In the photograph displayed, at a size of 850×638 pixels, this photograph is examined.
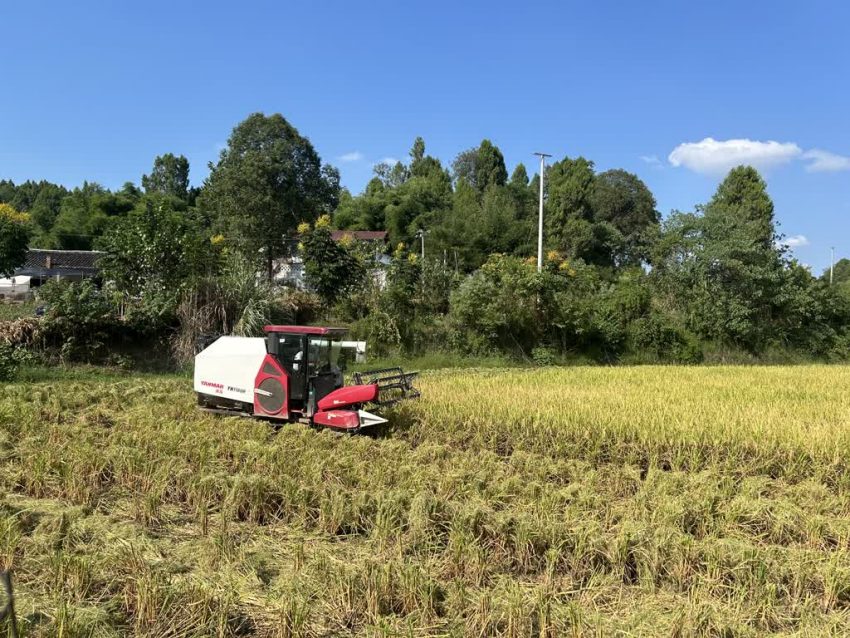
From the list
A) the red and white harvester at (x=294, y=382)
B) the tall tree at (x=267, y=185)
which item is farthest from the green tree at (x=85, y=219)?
the red and white harvester at (x=294, y=382)

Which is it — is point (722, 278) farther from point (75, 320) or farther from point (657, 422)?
point (75, 320)

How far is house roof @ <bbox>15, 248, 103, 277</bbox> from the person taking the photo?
42938 mm

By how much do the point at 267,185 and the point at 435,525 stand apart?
21937mm

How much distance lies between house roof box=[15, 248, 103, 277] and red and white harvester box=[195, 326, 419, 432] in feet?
133

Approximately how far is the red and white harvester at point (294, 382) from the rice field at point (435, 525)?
37cm

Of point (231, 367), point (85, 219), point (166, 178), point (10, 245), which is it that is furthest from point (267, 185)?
point (166, 178)

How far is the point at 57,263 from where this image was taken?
150ft

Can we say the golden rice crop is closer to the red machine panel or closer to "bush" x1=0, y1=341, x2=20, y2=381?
the red machine panel

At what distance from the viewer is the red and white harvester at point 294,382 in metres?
7.30

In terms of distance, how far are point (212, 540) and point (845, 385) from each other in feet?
45.3

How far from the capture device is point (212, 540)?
3.98 metres

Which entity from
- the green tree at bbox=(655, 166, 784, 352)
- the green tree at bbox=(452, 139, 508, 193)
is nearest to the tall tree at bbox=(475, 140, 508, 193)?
the green tree at bbox=(452, 139, 508, 193)

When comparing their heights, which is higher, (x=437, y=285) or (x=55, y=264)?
(x=55, y=264)

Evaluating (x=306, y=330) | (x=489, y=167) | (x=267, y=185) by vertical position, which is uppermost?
(x=489, y=167)
